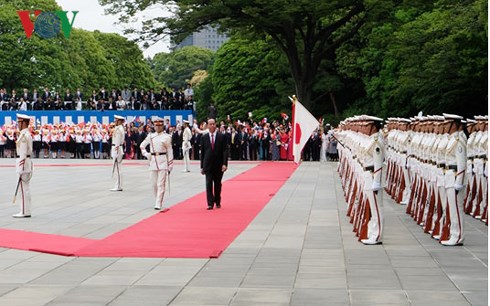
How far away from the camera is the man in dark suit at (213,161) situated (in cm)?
2127

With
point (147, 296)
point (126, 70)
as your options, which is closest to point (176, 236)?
point (147, 296)

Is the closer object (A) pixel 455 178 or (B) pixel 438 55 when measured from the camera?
(A) pixel 455 178

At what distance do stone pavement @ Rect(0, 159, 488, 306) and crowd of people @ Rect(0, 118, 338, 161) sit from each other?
2753 cm

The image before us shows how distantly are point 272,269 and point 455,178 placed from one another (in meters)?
3.97

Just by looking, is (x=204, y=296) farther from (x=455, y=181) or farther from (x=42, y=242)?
(x=455, y=181)

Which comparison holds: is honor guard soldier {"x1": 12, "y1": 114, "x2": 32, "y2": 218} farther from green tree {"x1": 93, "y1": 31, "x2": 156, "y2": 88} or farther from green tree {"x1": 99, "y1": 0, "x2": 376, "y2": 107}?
green tree {"x1": 93, "y1": 31, "x2": 156, "y2": 88}

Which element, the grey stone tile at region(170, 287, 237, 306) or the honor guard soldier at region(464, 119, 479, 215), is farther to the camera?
the honor guard soldier at region(464, 119, 479, 215)

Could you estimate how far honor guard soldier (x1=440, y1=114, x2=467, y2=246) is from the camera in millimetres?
14672

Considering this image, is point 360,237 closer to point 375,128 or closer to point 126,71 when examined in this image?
point 375,128

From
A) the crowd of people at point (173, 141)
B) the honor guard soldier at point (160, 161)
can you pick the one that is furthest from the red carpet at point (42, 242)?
the crowd of people at point (173, 141)

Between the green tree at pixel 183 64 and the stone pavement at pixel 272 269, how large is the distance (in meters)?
140

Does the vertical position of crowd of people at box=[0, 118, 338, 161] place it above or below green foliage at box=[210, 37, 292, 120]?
below

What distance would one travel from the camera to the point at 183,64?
15950 cm

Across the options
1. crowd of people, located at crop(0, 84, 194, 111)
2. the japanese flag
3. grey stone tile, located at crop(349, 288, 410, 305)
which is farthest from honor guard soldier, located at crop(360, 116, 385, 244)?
crowd of people, located at crop(0, 84, 194, 111)
